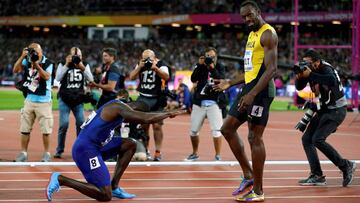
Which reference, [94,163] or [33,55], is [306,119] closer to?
[94,163]

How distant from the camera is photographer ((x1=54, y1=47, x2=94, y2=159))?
12.9 metres

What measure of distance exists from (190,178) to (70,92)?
355 cm

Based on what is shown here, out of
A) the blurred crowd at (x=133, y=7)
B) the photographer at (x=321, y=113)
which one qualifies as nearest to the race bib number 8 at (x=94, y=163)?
the photographer at (x=321, y=113)

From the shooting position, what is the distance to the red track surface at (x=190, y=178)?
29.0ft

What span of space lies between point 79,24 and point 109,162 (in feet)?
154

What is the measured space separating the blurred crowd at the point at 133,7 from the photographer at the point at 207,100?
33.0 m

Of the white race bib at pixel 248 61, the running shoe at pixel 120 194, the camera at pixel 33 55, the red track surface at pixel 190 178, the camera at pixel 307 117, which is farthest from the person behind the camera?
the camera at pixel 33 55

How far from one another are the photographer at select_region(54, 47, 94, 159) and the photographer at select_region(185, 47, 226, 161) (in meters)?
1.95

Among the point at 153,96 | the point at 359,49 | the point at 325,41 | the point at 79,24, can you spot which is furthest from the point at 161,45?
the point at 153,96

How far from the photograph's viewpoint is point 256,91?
8203mm

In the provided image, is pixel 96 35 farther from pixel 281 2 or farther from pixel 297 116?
pixel 297 116

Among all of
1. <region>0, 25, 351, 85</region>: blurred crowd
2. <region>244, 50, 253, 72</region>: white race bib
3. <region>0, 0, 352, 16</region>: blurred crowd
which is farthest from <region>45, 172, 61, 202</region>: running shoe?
<region>0, 0, 352, 16</region>: blurred crowd

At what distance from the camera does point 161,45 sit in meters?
55.3

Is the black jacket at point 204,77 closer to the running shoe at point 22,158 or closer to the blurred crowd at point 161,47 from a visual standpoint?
the running shoe at point 22,158
